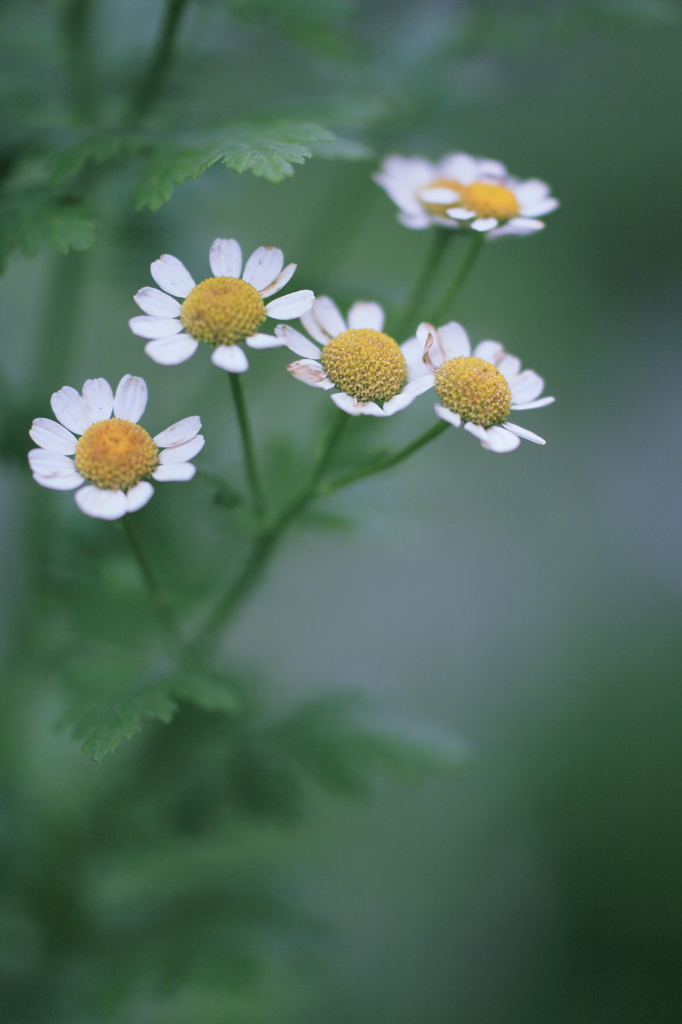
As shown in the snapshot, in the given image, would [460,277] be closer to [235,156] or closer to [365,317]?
[365,317]

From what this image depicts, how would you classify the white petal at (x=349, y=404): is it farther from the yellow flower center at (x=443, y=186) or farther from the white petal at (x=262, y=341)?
the yellow flower center at (x=443, y=186)

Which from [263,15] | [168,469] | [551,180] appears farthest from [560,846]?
[551,180]

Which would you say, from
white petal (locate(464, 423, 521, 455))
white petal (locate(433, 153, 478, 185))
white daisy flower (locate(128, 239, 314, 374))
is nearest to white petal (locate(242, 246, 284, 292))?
white daisy flower (locate(128, 239, 314, 374))

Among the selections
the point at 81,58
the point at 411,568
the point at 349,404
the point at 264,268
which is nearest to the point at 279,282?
the point at 264,268

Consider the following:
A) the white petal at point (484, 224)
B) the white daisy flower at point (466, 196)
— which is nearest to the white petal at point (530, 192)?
the white daisy flower at point (466, 196)

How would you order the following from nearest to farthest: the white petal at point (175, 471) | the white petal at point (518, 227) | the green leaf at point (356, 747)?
the white petal at point (175, 471)
the white petal at point (518, 227)
the green leaf at point (356, 747)

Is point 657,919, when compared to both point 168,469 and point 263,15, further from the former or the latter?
point 263,15

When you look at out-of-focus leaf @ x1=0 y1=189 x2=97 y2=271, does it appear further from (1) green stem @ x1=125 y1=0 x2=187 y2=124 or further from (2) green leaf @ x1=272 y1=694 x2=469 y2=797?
(2) green leaf @ x1=272 y1=694 x2=469 y2=797
